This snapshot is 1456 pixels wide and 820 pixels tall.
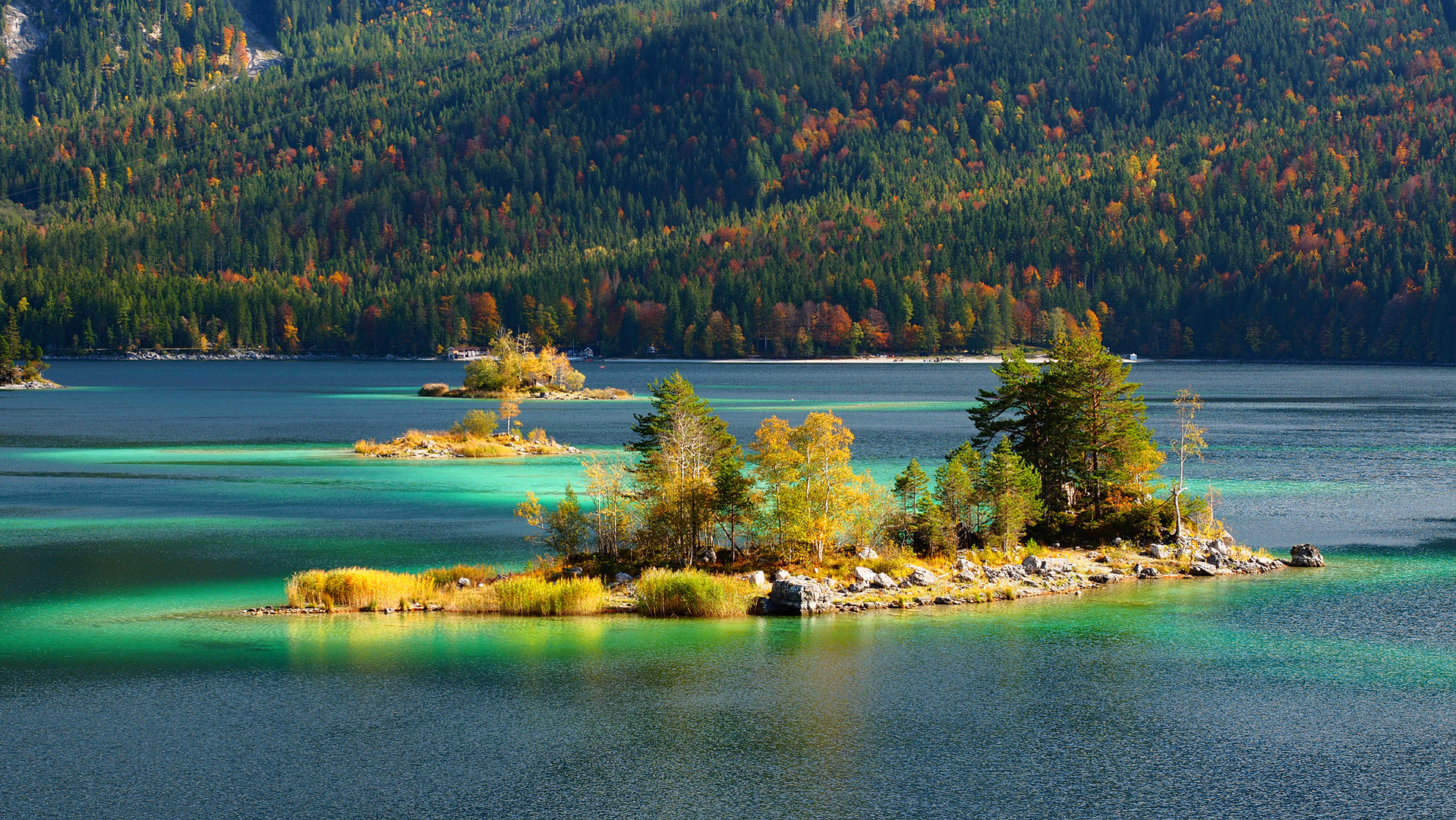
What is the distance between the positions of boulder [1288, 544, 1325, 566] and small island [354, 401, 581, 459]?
56.4 meters

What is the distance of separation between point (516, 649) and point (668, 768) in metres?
11.8

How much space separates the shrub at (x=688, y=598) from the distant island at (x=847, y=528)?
0.06m

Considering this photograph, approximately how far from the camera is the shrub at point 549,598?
45.0 metres

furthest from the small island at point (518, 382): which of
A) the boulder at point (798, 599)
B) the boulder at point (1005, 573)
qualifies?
the boulder at point (798, 599)

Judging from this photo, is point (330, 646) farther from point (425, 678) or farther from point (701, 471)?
point (701, 471)

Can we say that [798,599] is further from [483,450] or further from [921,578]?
[483,450]

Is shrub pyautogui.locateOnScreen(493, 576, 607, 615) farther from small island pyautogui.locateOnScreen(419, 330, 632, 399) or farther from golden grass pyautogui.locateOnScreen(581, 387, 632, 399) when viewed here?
golden grass pyautogui.locateOnScreen(581, 387, 632, 399)

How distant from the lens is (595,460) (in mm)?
52719

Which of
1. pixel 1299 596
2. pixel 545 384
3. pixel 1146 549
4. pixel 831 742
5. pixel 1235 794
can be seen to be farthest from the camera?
pixel 545 384

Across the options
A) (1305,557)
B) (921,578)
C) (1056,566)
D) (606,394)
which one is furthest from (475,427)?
(606,394)

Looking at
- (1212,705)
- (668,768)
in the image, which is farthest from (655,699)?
(1212,705)

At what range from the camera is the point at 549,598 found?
45.1m

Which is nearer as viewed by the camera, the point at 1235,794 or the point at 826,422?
the point at 1235,794

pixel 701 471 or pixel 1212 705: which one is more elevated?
pixel 701 471
